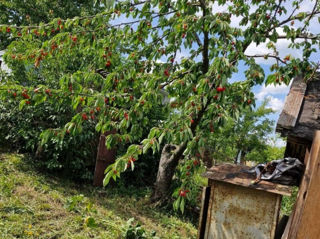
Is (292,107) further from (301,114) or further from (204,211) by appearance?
(204,211)

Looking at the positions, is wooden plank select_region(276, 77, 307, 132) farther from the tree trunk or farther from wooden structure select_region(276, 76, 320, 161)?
the tree trunk

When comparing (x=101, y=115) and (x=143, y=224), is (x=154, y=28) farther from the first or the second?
(x=143, y=224)

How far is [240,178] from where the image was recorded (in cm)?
272

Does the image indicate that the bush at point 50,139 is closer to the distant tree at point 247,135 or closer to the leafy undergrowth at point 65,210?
the leafy undergrowth at point 65,210

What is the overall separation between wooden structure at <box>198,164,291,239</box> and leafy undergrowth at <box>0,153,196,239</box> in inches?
63.6

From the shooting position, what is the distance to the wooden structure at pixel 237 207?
8.69ft

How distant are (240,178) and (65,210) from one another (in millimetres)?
3258

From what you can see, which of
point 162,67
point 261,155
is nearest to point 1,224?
point 162,67

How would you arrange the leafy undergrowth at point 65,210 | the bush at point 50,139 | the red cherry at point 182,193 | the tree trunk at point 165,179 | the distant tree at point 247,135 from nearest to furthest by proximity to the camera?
the red cherry at point 182,193, the leafy undergrowth at point 65,210, the tree trunk at point 165,179, the bush at point 50,139, the distant tree at point 247,135

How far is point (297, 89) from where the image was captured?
224 centimetres

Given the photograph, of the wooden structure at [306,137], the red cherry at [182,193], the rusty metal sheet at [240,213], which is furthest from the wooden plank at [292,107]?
the red cherry at [182,193]

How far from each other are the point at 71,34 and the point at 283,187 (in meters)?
3.33

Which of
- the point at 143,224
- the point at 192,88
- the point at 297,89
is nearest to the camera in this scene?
the point at 297,89

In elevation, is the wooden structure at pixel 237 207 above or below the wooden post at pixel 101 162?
above
